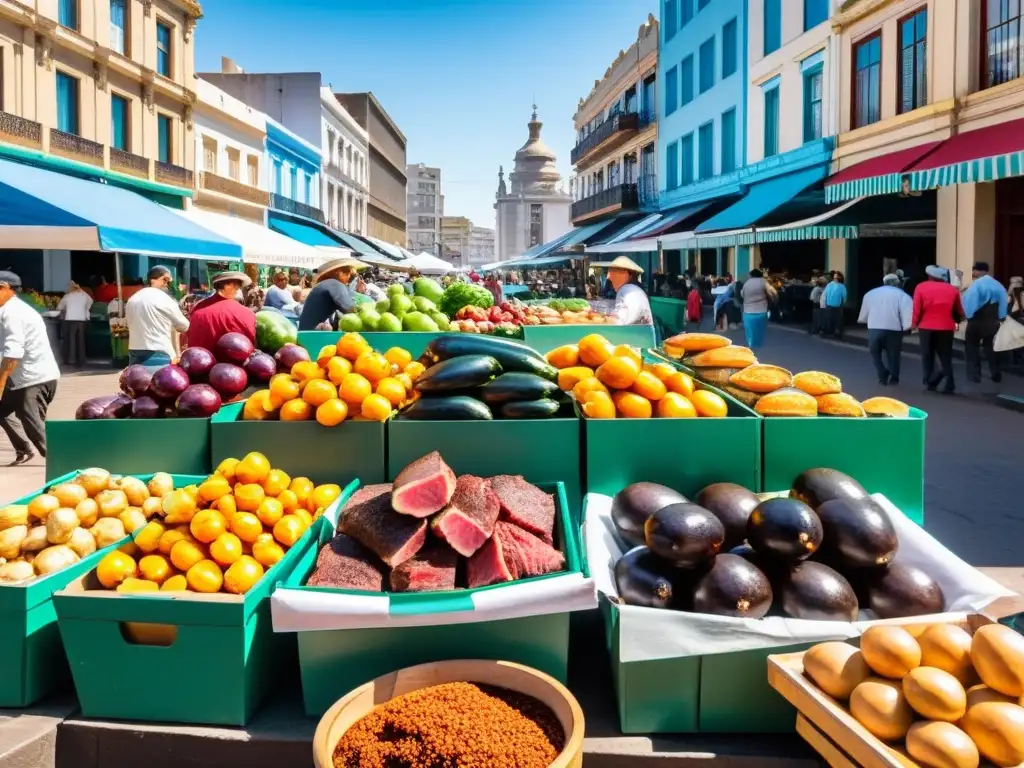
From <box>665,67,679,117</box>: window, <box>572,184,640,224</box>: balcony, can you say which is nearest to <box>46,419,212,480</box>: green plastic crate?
<box>665,67,679,117</box>: window

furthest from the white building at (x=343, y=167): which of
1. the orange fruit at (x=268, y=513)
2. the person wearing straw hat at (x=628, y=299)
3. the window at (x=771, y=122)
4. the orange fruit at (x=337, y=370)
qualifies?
the orange fruit at (x=268, y=513)

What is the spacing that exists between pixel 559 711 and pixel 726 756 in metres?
0.56

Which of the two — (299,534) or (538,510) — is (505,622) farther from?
(299,534)

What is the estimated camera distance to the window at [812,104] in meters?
21.6

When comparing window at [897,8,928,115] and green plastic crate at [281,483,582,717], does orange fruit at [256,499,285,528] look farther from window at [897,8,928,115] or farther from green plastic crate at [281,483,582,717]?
window at [897,8,928,115]

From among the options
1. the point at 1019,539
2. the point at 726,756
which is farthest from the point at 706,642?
the point at 1019,539

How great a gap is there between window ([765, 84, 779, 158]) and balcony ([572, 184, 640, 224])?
44.0 ft

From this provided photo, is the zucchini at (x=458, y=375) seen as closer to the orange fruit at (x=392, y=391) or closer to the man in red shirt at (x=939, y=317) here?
the orange fruit at (x=392, y=391)

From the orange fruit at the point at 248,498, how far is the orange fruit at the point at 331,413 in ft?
1.67

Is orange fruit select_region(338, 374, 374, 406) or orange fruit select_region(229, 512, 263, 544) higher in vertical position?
orange fruit select_region(338, 374, 374, 406)

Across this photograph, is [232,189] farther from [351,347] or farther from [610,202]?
[351,347]

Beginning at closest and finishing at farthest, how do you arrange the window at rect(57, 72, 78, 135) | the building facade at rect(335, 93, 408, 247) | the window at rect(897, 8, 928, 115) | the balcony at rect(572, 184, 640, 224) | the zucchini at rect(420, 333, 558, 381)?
the zucchini at rect(420, 333, 558, 381), the window at rect(897, 8, 928, 115), the window at rect(57, 72, 78, 135), the balcony at rect(572, 184, 640, 224), the building facade at rect(335, 93, 408, 247)

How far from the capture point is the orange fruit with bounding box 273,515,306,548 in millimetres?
3073

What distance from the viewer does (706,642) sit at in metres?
2.58
